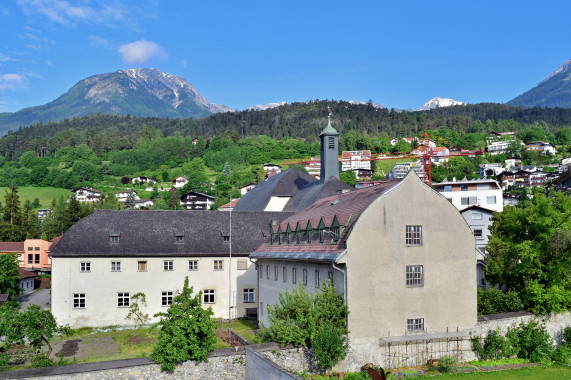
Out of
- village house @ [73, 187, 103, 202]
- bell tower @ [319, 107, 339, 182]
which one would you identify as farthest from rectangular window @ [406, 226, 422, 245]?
village house @ [73, 187, 103, 202]

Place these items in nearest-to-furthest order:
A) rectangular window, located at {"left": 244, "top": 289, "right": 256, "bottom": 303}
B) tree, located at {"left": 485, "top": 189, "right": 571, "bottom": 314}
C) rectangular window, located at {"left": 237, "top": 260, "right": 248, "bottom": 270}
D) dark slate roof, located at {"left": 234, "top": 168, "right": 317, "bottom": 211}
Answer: tree, located at {"left": 485, "top": 189, "right": 571, "bottom": 314}
rectangular window, located at {"left": 244, "top": 289, "right": 256, "bottom": 303}
rectangular window, located at {"left": 237, "top": 260, "right": 248, "bottom": 270}
dark slate roof, located at {"left": 234, "top": 168, "right": 317, "bottom": 211}

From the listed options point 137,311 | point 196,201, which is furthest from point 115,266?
point 196,201

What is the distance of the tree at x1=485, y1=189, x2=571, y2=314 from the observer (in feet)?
98.7

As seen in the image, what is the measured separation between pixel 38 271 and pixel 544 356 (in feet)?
274

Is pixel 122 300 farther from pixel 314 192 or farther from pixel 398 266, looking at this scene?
pixel 398 266

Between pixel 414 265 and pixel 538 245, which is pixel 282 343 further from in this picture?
pixel 538 245

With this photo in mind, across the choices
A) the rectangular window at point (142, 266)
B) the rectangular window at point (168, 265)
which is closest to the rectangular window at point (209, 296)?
the rectangular window at point (168, 265)

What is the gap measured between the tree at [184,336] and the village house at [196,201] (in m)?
140

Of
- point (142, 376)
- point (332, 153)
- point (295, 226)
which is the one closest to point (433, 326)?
point (295, 226)

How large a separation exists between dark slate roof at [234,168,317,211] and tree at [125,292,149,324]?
18479mm

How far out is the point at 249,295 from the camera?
45.4m

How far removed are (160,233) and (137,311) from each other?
678 cm

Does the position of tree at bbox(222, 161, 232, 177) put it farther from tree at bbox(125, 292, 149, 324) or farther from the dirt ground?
the dirt ground

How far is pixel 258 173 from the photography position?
609 feet
